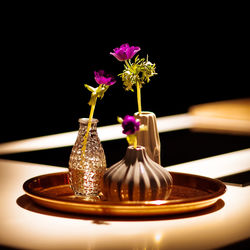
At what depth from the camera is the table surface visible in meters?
1.33

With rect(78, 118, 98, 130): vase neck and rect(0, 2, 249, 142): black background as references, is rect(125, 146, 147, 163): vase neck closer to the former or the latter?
rect(78, 118, 98, 130): vase neck

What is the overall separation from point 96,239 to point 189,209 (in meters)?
0.27

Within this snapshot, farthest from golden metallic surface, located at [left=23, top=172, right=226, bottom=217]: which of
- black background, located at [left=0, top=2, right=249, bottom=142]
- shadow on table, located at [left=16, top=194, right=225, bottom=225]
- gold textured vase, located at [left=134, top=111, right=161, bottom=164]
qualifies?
black background, located at [left=0, top=2, right=249, bottom=142]

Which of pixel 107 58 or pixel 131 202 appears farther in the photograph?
pixel 107 58

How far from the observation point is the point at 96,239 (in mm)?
1351

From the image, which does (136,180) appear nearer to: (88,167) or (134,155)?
(134,155)

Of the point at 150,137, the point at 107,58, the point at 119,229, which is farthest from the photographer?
the point at 107,58

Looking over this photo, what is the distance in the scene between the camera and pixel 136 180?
146cm

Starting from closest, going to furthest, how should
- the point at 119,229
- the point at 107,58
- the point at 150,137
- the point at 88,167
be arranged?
the point at 119,229 → the point at 88,167 → the point at 150,137 → the point at 107,58

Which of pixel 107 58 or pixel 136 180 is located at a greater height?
pixel 107 58

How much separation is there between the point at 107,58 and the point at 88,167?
2.68m

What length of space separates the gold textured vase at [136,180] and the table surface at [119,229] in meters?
0.06

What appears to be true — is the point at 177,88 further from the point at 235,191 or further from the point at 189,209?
the point at 189,209

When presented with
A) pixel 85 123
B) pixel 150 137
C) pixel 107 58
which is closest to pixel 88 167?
pixel 85 123
